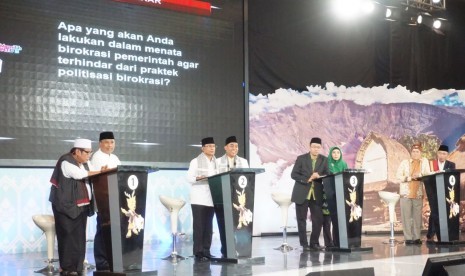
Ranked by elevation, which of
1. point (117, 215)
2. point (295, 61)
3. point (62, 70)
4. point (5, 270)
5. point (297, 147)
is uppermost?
point (295, 61)

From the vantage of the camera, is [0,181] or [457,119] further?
[457,119]

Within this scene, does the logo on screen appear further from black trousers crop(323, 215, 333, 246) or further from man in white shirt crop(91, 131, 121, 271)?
black trousers crop(323, 215, 333, 246)

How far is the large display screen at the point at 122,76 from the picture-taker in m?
7.97

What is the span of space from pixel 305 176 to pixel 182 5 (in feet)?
10.0

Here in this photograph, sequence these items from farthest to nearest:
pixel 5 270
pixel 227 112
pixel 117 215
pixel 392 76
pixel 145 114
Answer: pixel 392 76 < pixel 227 112 < pixel 145 114 < pixel 5 270 < pixel 117 215

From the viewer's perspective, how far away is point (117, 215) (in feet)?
17.9

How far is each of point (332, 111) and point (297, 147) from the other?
3.02 ft

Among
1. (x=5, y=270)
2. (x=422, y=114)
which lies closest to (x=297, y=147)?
(x=422, y=114)

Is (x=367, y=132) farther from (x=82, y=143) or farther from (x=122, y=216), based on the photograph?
(x=122, y=216)

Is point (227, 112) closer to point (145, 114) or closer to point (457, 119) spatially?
point (145, 114)

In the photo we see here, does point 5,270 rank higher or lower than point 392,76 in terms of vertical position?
lower

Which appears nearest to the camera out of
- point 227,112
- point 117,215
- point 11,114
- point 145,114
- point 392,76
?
point 117,215

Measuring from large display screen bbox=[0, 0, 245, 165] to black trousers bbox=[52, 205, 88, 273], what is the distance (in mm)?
2361

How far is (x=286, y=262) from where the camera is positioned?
671cm
